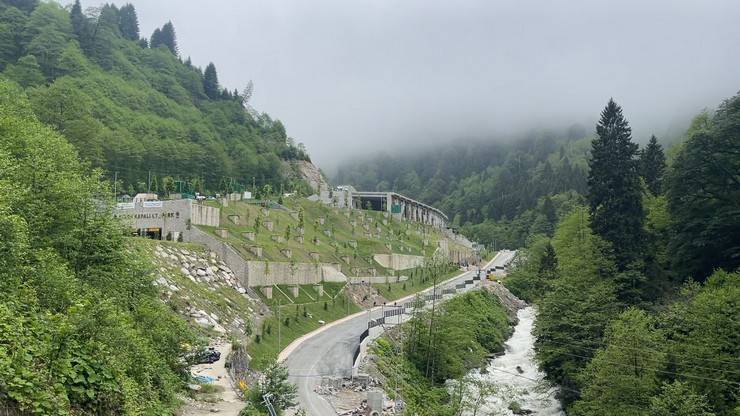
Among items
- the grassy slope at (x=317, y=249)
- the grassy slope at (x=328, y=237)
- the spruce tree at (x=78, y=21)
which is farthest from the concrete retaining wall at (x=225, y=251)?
the spruce tree at (x=78, y=21)

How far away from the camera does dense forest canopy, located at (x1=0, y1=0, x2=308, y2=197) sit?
8412 cm

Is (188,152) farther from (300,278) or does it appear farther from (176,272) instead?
(176,272)

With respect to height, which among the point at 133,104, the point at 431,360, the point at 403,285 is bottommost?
the point at 431,360

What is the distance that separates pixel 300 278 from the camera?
62375 mm

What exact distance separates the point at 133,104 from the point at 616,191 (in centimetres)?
10175

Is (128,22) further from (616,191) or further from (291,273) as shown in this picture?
(616,191)

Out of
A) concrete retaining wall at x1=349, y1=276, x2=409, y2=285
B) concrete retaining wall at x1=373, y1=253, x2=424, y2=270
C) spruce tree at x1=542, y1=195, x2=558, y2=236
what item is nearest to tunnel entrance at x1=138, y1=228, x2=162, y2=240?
concrete retaining wall at x1=349, y1=276, x2=409, y2=285

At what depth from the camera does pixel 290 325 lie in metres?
51.1

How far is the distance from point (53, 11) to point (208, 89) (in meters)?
43.3

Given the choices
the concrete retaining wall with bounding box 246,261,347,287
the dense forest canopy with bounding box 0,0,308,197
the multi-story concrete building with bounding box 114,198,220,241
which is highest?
the dense forest canopy with bounding box 0,0,308,197

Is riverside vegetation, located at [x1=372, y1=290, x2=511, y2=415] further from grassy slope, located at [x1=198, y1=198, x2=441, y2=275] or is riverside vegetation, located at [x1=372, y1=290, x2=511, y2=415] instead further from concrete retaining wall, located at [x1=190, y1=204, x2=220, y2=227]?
concrete retaining wall, located at [x1=190, y1=204, x2=220, y2=227]

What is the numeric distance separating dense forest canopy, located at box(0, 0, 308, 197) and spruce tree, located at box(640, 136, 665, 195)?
5632 centimetres

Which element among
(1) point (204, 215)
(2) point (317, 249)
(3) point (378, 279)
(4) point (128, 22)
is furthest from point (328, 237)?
(4) point (128, 22)

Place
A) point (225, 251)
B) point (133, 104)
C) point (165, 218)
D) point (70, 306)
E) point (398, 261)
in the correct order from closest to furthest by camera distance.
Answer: point (70, 306)
point (225, 251)
point (165, 218)
point (398, 261)
point (133, 104)
